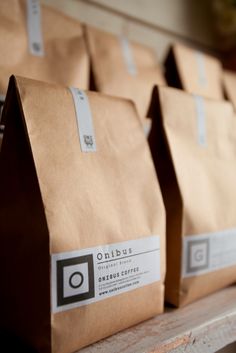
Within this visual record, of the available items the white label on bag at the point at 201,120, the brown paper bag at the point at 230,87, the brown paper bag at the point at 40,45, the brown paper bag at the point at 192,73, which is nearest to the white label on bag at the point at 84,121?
the brown paper bag at the point at 40,45

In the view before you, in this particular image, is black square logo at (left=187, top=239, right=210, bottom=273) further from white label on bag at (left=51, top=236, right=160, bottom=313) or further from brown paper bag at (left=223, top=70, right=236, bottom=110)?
brown paper bag at (left=223, top=70, right=236, bottom=110)

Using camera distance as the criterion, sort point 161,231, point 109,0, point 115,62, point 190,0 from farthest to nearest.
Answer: point 190,0 < point 109,0 < point 115,62 < point 161,231

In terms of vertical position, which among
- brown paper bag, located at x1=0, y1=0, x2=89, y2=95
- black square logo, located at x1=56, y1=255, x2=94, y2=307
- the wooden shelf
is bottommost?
the wooden shelf

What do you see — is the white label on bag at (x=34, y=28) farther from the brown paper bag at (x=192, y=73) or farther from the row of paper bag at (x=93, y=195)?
the brown paper bag at (x=192, y=73)

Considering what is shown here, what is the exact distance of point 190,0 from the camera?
1.15m

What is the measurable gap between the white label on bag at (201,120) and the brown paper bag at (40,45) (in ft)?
0.70

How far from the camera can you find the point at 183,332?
472mm

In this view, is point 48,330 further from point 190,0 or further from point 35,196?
point 190,0

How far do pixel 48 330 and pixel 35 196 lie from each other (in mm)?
151

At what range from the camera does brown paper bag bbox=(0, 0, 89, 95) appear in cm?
57

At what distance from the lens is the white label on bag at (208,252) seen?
0.56m

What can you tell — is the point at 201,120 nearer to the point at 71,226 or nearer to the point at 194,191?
the point at 194,191

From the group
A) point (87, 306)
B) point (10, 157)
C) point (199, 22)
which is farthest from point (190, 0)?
point (87, 306)

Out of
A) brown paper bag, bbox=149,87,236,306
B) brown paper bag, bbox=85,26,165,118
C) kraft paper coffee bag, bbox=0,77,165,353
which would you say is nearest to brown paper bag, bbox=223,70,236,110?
brown paper bag, bbox=85,26,165,118
